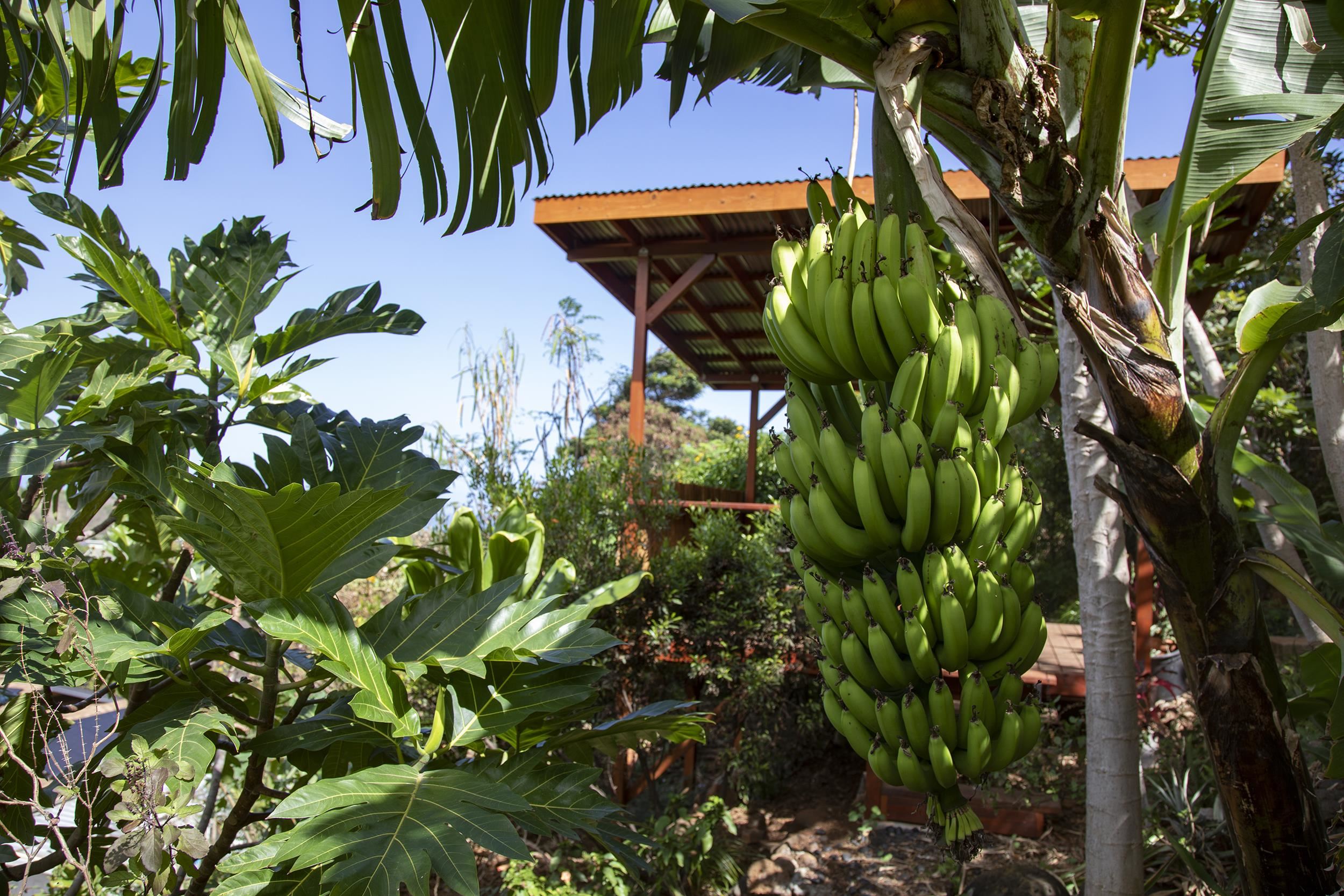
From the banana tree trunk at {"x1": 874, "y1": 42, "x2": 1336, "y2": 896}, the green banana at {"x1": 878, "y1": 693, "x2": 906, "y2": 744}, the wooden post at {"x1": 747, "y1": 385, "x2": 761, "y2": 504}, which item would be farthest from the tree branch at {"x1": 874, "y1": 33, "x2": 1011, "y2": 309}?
the wooden post at {"x1": 747, "y1": 385, "x2": 761, "y2": 504}

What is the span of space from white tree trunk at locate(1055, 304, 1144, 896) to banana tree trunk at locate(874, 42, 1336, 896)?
0.81 metres

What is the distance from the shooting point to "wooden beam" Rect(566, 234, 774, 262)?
6723 mm

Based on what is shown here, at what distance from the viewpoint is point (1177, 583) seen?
66.5 inches

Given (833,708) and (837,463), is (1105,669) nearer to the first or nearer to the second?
(833,708)

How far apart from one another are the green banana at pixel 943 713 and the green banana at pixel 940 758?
2 cm

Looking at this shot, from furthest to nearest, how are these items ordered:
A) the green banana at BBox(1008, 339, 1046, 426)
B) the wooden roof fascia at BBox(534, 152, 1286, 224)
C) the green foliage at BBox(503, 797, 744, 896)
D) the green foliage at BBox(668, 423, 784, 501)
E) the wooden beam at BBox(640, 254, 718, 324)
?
the green foliage at BBox(668, 423, 784, 501), the wooden beam at BBox(640, 254, 718, 324), the wooden roof fascia at BBox(534, 152, 1286, 224), the green foliage at BBox(503, 797, 744, 896), the green banana at BBox(1008, 339, 1046, 426)

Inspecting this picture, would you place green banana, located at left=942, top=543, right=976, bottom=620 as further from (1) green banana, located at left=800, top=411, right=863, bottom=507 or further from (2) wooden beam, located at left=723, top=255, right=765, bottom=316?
(2) wooden beam, located at left=723, top=255, right=765, bottom=316

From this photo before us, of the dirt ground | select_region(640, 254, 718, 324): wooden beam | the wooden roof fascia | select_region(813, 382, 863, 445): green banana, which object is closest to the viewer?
select_region(813, 382, 863, 445): green banana

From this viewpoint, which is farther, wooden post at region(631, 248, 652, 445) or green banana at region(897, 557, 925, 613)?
wooden post at region(631, 248, 652, 445)

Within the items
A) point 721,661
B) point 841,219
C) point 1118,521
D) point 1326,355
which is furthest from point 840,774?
point 841,219

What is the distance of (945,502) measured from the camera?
147cm

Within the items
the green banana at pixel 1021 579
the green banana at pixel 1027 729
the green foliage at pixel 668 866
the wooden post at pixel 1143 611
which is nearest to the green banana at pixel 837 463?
the green banana at pixel 1021 579

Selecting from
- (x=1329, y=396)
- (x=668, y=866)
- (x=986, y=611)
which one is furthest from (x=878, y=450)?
(x=668, y=866)

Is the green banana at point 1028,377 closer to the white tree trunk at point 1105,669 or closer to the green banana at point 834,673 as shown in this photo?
the green banana at point 834,673
